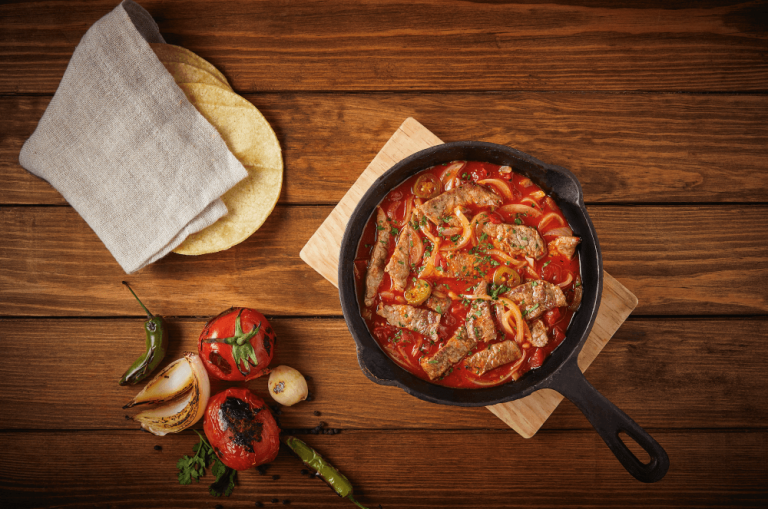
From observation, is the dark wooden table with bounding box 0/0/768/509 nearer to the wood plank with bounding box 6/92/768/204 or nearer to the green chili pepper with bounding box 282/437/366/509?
the wood plank with bounding box 6/92/768/204

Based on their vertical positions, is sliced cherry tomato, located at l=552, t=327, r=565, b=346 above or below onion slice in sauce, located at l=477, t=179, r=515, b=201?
below

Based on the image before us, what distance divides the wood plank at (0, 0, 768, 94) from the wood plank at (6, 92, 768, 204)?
4.7 inches

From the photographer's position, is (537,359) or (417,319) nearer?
(417,319)

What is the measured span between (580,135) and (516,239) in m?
1.22

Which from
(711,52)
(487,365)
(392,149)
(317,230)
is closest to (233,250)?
(317,230)

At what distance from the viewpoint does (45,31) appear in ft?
11.1

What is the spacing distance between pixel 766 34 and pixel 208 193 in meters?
4.30

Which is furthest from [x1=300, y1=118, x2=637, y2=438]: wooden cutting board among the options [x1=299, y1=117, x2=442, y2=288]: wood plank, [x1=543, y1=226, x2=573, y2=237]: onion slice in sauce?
[x1=543, y1=226, x2=573, y2=237]: onion slice in sauce

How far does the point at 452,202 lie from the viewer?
279 centimetres

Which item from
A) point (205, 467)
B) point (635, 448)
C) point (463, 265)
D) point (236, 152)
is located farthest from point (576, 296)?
point (205, 467)

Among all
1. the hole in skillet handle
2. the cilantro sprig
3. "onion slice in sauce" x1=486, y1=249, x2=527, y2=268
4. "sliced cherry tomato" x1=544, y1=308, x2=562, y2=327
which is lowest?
the cilantro sprig

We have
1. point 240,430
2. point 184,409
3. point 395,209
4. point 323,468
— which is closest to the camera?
point 395,209

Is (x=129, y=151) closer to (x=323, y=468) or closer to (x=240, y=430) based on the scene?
(x=240, y=430)

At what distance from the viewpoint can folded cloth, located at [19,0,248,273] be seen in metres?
3.07
